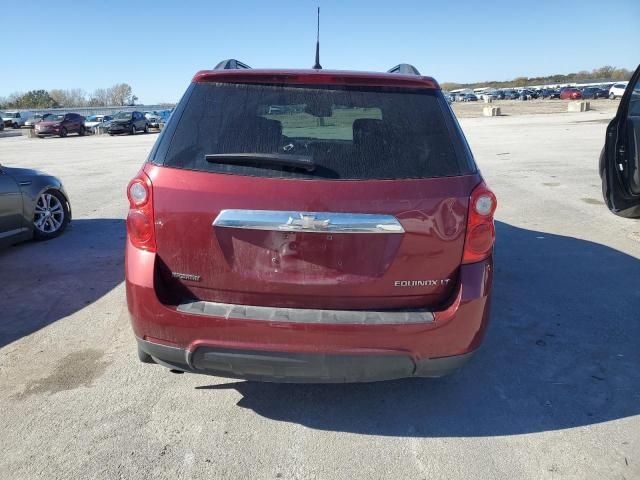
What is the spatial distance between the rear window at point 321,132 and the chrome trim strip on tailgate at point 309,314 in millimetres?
672

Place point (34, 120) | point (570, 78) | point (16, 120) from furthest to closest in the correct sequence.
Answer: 1. point (570, 78)
2. point (16, 120)
3. point (34, 120)

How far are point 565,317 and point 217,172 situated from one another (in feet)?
10.5

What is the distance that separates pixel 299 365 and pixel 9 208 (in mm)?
5201

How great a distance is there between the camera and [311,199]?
247 centimetres

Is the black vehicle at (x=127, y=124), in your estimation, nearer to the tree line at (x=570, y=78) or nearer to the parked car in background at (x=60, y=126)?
the parked car in background at (x=60, y=126)

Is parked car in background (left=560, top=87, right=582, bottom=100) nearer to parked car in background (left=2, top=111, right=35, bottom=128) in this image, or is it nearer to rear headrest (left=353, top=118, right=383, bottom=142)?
parked car in background (left=2, top=111, right=35, bottom=128)

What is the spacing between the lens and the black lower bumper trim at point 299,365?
2.53m

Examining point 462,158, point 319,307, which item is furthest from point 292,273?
point 462,158

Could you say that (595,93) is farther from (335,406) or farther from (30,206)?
(335,406)

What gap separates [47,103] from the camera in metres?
109

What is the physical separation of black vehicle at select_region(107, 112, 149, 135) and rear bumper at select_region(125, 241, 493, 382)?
36621 millimetres

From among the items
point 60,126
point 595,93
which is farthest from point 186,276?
point 595,93

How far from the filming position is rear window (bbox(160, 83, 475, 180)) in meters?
2.59

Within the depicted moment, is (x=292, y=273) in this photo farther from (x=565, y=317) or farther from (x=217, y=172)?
(x=565, y=317)
